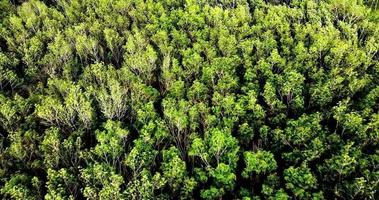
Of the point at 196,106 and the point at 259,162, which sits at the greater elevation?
the point at 196,106

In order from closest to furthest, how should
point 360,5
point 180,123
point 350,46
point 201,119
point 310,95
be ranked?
1. point 180,123
2. point 201,119
3. point 310,95
4. point 350,46
5. point 360,5

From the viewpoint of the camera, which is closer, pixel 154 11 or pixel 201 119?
pixel 201 119

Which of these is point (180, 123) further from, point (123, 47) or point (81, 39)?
point (81, 39)

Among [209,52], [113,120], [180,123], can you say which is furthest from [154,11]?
[180,123]

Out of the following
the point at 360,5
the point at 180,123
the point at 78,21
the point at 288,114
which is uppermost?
the point at 360,5

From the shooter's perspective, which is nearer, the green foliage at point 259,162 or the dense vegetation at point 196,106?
the dense vegetation at point 196,106

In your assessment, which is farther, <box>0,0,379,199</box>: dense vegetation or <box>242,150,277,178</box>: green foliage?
<box>242,150,277,178</box>: green foliage

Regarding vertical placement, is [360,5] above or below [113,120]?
above

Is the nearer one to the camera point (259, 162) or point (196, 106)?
point (259, 162)
